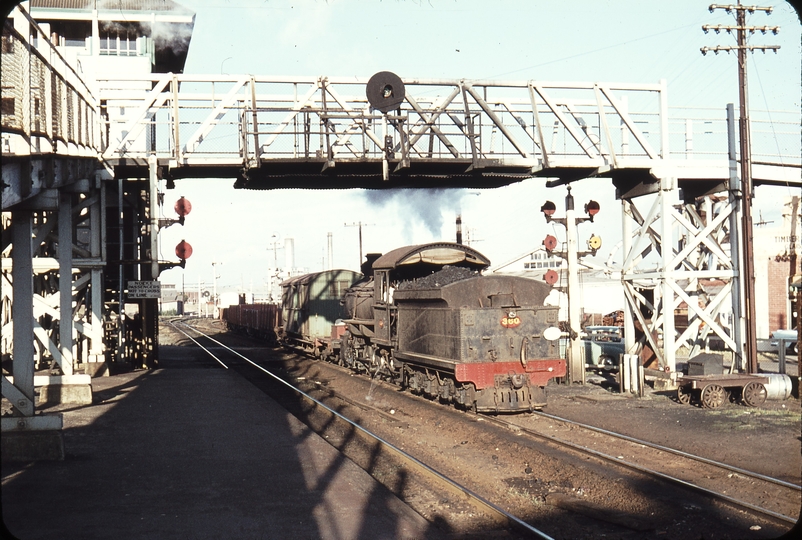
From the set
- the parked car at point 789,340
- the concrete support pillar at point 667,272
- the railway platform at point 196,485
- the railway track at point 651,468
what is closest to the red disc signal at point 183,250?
the railway platform at point 196,485

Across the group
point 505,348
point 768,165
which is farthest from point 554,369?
point 768,165

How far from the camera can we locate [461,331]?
14.2 meters

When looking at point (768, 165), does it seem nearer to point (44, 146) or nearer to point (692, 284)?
point (692, 284)

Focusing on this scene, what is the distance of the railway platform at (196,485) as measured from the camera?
7.33 m

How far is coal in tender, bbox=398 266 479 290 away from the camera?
15495 mm

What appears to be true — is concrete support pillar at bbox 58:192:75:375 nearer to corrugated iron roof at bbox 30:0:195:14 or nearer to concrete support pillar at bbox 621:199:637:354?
concrete support pillar at bbox 621:199:637:354

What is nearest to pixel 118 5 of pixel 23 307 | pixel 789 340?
pixel 23 307

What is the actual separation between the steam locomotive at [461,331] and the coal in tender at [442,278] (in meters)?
0.03

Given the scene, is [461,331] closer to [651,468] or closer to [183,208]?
[651,468]

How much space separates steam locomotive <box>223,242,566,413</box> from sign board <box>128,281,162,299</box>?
20.6 feet

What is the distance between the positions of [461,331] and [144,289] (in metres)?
11.0

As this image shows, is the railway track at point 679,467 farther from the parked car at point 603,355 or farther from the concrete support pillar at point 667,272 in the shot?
the parked car at point 603,355

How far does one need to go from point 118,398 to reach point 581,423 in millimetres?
10280

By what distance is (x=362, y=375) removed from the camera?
73.8ft
